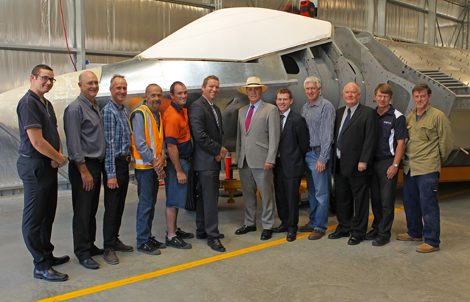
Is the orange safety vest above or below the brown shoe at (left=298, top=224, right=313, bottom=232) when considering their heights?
above

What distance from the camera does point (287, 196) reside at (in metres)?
4.71

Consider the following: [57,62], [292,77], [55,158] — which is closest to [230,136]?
[292,77]

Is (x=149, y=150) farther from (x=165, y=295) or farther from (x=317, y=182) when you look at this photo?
(x=317, y=182)

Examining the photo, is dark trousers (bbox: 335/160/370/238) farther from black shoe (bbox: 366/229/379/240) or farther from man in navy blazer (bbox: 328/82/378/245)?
black shoe (bbox: 366/229/379/240)

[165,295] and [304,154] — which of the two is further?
[304,154]

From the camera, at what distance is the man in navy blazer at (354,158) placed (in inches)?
168

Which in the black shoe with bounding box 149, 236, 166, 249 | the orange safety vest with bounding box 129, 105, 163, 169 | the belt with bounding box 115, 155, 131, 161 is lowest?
the black shoe with bounding box 149, 236, 166, 249

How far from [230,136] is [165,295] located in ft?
8.93

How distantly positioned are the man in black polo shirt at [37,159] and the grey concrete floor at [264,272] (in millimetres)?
291

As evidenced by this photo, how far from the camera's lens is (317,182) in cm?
461

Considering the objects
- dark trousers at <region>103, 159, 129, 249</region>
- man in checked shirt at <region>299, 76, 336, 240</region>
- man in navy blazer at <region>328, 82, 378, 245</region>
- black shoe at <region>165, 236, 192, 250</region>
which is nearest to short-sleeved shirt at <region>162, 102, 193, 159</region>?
dark trousers at <region>103, 159, 129, 249</region>

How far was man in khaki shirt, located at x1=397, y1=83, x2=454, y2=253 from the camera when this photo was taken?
163 inches

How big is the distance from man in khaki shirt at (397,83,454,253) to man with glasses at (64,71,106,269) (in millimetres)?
3281

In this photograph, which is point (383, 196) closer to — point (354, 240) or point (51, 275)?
point (354, 240)
